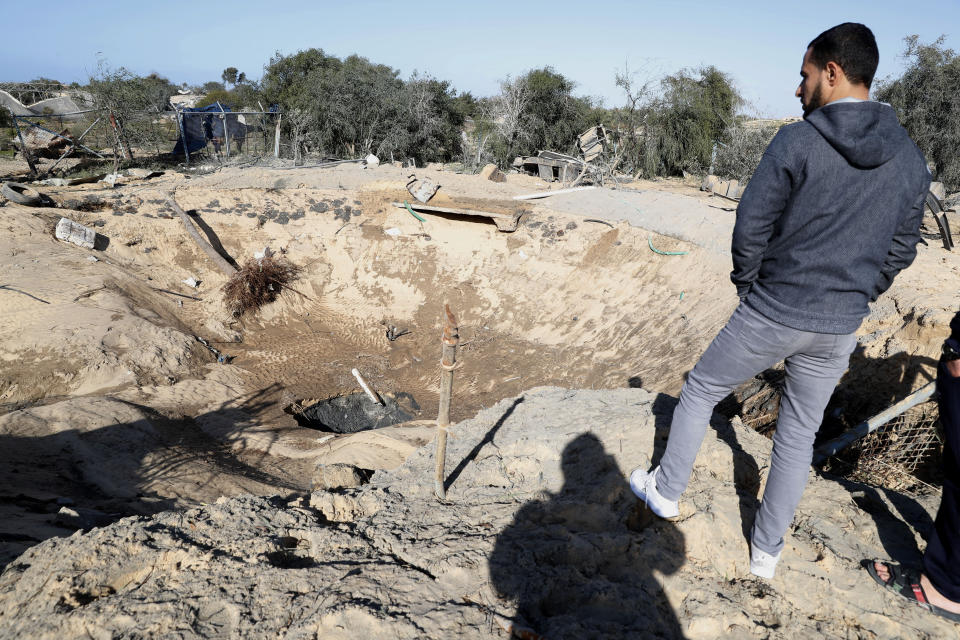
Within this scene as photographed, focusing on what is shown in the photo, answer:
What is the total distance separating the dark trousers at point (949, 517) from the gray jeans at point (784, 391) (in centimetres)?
53

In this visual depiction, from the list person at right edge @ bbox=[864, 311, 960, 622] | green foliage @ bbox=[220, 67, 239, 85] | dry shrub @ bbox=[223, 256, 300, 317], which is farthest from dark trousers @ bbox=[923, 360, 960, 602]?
green foliage @ bbox=[220, 67, 239, 85]

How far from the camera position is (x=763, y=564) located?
6.69ft

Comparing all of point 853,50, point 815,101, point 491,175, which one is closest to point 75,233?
point 491,175

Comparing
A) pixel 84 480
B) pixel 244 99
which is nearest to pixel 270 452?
pixel 84 480

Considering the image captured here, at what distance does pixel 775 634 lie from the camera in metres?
1.82

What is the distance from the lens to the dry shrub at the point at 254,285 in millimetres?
9328

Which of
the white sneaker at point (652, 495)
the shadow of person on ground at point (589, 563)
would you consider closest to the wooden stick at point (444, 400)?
the shadow of person on ground at point (589, 563)

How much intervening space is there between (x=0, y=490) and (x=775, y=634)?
17.1ft

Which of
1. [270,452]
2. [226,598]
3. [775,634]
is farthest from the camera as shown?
[270,452]

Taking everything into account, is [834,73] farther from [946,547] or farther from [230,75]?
[230,75]

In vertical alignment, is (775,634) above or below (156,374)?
above

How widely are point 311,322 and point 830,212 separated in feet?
30.4

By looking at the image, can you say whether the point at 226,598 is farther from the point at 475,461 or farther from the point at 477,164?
the point at 477,164

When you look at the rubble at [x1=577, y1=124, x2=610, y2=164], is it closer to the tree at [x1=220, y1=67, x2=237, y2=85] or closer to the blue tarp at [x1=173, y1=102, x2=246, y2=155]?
the blue tarp at [x1=173, y1=102, x2=246, y2=155]
